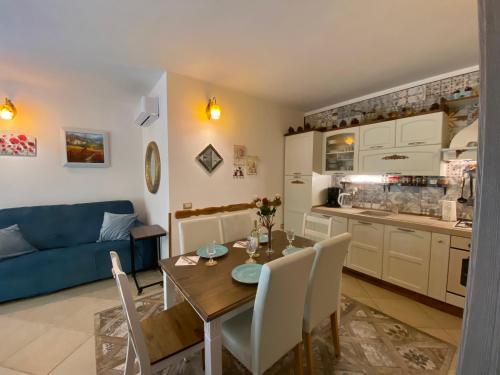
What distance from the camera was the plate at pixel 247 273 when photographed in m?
1.31

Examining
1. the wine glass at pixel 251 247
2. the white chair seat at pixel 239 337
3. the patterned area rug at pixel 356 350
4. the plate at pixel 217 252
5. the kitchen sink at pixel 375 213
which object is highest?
the kitchen sink at pixel 375 213

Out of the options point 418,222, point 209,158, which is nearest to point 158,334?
point 209,158

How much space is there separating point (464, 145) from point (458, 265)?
3.78ft

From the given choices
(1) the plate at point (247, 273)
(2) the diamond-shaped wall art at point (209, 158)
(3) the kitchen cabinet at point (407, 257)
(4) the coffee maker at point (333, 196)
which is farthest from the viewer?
(4) the coffee maker at point (333, 196)

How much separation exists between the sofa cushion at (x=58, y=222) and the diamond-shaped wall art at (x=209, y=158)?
167 cm

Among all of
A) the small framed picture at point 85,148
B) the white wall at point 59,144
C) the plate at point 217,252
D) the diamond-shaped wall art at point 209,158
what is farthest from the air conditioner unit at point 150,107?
the plate at point 217,252

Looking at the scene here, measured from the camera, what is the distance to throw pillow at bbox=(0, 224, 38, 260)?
233cm

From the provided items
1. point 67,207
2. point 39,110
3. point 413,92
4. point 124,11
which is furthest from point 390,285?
point 39,110

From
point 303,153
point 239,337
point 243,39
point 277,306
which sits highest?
point 243,39

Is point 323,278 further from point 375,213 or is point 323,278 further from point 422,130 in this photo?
point 422,130

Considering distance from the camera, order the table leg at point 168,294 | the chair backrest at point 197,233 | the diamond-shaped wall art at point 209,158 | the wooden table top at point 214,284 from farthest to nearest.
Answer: the diamond-shaped wall art at point 209,158 < the chair backrest at point 197,233 < the table leg at point 168,294 < the wooden table top at point 214,284

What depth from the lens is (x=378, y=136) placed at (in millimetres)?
2674

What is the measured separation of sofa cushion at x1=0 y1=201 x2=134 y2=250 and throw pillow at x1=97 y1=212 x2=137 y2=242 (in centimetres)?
14

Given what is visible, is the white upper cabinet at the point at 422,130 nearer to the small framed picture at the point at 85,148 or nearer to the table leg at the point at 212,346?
the table leg at the point at 212,346
